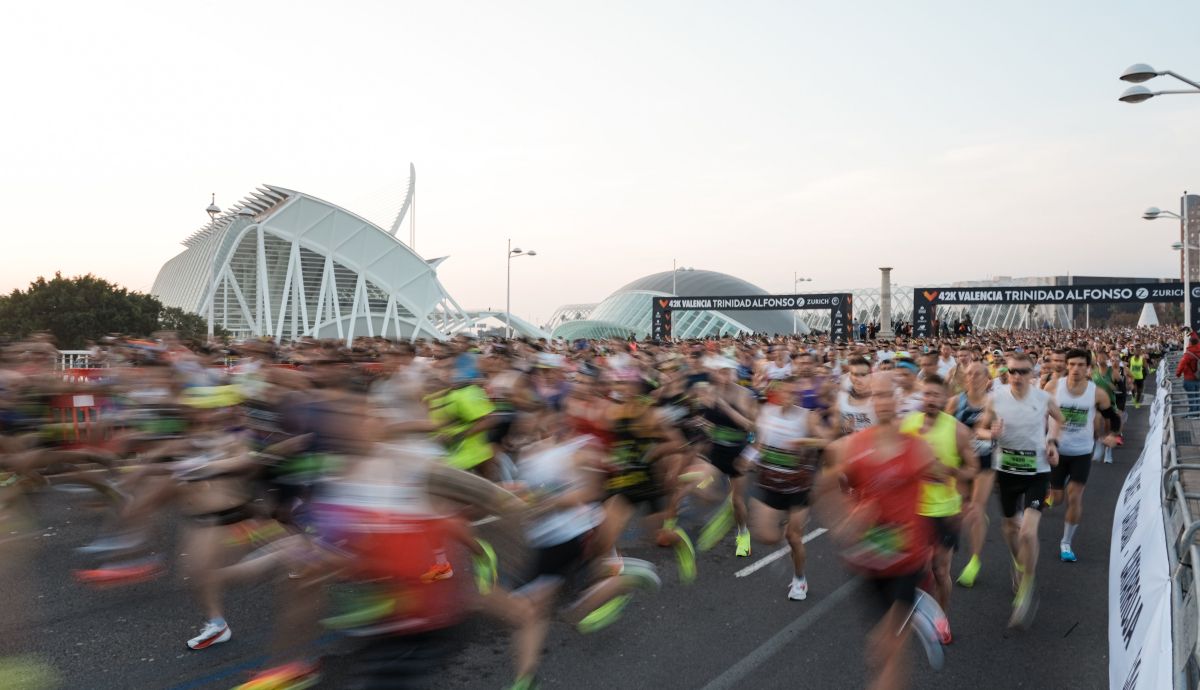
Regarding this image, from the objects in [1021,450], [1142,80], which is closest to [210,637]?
[1021,450]

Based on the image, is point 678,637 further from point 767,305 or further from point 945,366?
point 767,305

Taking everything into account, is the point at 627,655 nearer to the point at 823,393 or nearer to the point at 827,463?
the point at 827,463

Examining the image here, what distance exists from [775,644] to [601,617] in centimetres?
117

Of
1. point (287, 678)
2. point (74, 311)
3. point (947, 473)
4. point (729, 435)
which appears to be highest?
point (74, 311)

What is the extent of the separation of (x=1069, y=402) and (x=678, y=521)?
390 centimetres

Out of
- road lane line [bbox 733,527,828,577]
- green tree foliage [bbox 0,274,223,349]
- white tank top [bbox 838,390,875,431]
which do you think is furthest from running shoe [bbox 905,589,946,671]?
green tree foliage [bbox 0,274,223,349]

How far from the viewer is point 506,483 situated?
5.73 meters

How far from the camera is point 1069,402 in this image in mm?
6703

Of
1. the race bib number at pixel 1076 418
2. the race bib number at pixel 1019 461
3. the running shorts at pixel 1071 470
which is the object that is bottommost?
the running shorts at pixel 1071 470

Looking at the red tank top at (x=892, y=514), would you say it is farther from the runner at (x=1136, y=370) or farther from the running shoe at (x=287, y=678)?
the runner at (x=1136, y=370)

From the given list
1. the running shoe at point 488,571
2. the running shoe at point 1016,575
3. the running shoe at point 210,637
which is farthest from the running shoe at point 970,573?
the running shoe at point 210,637

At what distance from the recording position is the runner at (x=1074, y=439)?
659 cm

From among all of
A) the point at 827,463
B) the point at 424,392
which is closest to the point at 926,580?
the point at 827,463

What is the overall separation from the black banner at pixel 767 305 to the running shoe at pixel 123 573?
2822 cm
